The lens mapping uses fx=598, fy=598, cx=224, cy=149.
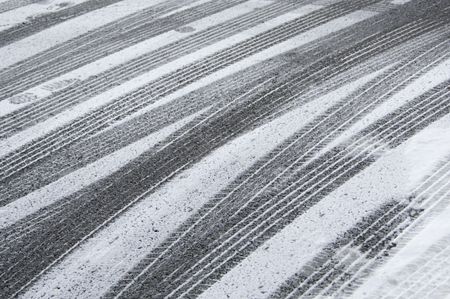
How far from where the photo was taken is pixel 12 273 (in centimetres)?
319

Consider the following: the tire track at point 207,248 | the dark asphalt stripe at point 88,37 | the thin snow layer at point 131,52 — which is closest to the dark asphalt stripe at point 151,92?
the thin snow layer at point 131,52

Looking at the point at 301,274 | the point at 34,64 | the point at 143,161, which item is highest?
the point at 34,64

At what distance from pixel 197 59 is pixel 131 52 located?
74cm

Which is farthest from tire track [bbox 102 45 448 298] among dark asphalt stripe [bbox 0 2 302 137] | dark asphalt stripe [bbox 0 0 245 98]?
dark asphalt stripe [bbox 0 0 245 98]

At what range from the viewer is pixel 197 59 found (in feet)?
18.4

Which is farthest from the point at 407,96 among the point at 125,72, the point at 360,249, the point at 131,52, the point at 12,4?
the point at 12,4

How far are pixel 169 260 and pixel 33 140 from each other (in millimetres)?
1873

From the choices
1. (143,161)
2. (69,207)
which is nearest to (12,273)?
(69,207)

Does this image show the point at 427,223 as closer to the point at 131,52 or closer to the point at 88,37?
the point at 131,52

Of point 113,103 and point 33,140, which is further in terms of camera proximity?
point 113,103

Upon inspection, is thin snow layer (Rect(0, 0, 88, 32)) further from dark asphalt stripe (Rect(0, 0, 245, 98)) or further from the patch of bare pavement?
A: dark asphalt stripe (Rect(0, 0, 245, 98))

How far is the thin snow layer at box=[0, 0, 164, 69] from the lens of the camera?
20.1 feet

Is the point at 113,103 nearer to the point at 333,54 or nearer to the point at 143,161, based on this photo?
the point at 143,161

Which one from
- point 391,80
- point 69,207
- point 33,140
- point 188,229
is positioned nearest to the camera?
point 188,229
